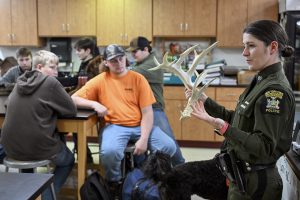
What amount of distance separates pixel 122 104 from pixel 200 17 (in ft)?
8.07

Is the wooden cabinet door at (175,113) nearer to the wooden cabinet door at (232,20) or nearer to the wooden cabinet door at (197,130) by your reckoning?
the wooden cabinet door at (197,130)

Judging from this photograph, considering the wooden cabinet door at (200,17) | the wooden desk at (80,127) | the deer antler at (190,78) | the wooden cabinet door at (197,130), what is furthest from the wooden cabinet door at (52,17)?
the deer antler at (190,78)

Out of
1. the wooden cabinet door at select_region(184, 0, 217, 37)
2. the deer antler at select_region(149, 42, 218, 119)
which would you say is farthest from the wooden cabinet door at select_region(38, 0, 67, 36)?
the deer antler at select_region(149, 42, 218, 119)

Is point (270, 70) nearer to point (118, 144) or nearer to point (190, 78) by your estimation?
point (190, 78)

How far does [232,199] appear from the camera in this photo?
65.1 inches

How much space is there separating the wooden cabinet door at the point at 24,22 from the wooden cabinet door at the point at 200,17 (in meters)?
2.16

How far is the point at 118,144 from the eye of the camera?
2.69m

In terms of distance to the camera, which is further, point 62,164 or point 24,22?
point 24,22

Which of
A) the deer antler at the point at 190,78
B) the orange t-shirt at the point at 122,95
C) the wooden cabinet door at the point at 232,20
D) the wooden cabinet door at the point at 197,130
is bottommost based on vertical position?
the wooden cabinet door at the point at 197,130

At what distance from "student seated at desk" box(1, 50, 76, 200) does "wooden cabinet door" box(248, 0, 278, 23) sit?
317 centimetres

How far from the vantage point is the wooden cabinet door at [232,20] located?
4805 millimetres

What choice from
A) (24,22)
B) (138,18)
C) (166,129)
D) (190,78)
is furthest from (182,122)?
(190,78)

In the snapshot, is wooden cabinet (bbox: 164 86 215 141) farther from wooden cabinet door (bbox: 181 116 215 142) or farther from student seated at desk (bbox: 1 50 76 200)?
student seated at desk (bbox: 1 50 76 200)

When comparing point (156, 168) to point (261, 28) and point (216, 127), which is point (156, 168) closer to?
point (216, 127)
